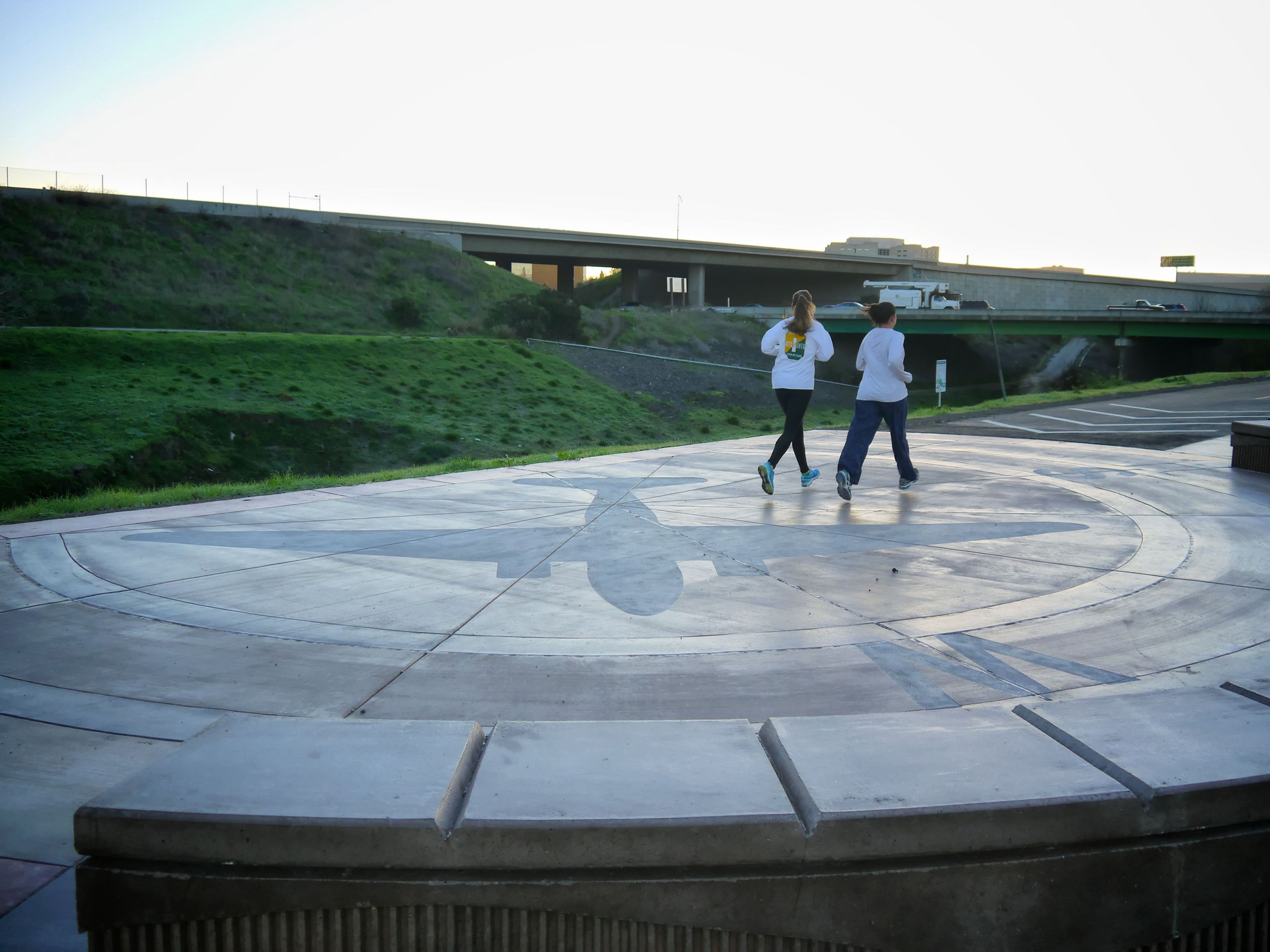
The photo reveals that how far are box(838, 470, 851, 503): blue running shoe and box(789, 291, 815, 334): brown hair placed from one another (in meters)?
1.53

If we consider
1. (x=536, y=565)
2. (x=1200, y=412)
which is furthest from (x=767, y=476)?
(x=1200, y=412)

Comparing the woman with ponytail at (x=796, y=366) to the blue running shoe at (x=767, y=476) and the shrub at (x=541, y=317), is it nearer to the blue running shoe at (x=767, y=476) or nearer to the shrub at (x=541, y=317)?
the blue running shoe at (x=767, y=476)

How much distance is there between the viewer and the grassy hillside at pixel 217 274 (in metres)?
44.0

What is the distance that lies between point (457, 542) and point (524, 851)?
5.04 m

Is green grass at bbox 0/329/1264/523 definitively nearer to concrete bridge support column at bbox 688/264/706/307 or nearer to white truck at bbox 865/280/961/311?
white truck at bbox 865/280/961/311

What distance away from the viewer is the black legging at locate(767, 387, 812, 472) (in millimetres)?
9312

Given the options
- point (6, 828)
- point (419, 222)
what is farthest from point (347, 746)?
point (419, 222)

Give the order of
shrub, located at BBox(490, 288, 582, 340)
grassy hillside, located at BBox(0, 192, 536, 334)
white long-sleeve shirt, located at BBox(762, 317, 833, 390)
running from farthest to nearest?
shrub, located at BBox(490, 288, 582, 340), grassy hillside, located at BBox(0, 192, 536, 334), white long-sleeve shirt, located at BBox(762, 317, 833, 390)

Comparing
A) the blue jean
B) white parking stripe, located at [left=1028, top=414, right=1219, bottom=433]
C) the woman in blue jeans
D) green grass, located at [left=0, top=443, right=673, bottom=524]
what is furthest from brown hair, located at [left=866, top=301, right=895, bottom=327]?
white parking stripe, located at [left=1028, top=414, right=1219, bottom=433]

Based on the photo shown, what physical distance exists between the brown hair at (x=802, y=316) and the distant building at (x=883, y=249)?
7970 cm

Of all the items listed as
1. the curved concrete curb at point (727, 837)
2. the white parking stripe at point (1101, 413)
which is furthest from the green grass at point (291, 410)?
the curved concrete curb at point (727, 837)

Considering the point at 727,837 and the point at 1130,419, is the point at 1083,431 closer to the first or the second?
the point at 1130,419

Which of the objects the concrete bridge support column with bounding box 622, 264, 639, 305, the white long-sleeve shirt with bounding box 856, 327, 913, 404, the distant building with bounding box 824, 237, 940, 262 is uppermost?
the distant building with bounding box 824, 237, 940, 262

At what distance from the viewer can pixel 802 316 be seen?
910 cm
